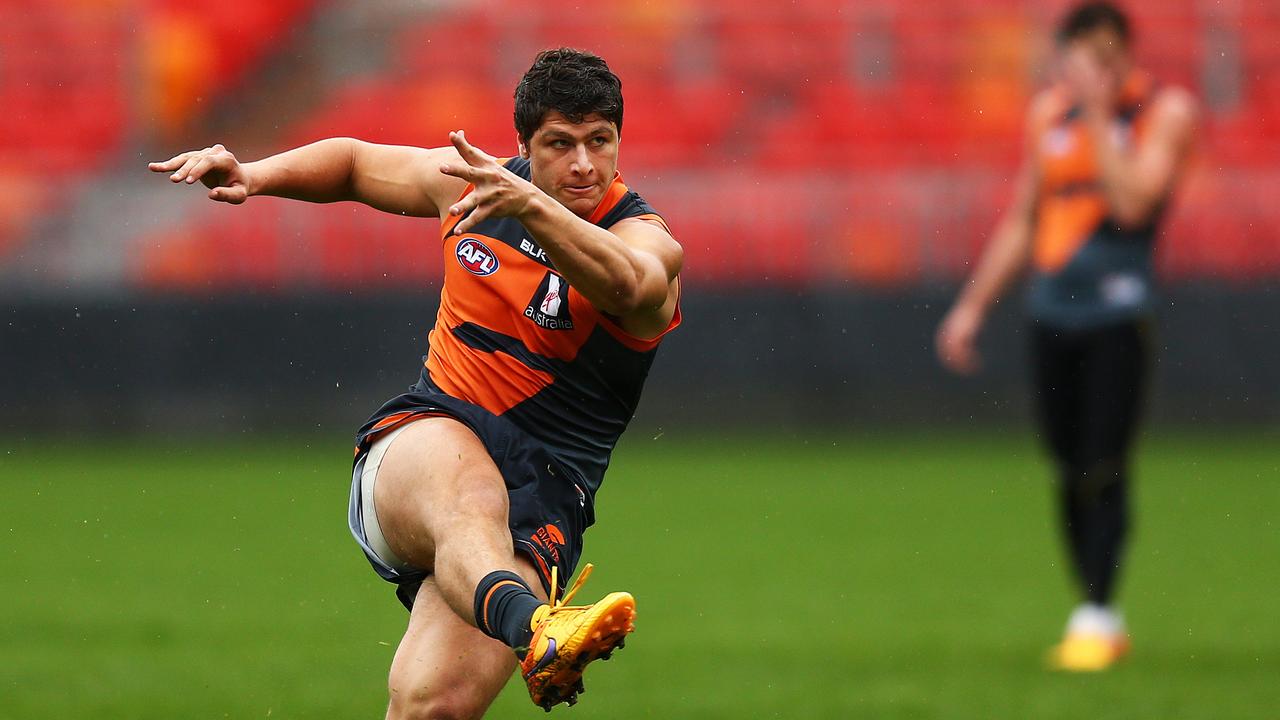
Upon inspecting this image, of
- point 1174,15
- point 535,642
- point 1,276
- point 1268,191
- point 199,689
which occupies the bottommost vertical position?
point 199,689

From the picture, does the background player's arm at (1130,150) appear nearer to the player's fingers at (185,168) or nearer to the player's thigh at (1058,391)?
the player's thigh at (1058,391)

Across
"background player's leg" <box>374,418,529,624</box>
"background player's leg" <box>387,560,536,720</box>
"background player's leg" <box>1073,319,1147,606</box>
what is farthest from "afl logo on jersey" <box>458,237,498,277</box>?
"background player's leg" <box>1073,319,1147,606</box>

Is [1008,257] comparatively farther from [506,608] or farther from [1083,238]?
[506,608]

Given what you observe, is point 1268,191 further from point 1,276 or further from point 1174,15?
point 1,276

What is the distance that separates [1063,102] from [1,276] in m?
11.2

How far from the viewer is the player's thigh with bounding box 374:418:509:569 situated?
432cm

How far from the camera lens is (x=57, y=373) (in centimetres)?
1493

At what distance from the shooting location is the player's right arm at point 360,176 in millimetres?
4820

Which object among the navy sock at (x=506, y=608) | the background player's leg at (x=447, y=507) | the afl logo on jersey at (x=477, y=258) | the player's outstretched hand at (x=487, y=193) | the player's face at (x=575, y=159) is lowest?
the navy sock at (x=506, y=608)

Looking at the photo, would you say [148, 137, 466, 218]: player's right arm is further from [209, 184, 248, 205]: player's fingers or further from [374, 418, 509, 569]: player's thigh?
[374, 418, 509, 569]: player's thigh

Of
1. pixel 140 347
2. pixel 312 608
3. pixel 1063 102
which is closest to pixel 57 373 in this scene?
pixel 140 347

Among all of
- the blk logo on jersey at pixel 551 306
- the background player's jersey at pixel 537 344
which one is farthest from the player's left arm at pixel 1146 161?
the blk logo on jersey at pixel 551 306

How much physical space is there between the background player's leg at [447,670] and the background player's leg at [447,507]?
0.43ft

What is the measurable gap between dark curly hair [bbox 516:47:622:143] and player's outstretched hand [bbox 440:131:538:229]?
0.47 metres
